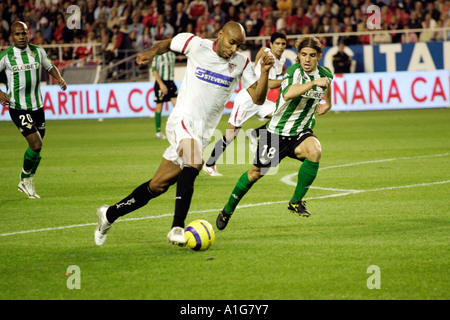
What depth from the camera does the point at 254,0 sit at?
25.1 meters

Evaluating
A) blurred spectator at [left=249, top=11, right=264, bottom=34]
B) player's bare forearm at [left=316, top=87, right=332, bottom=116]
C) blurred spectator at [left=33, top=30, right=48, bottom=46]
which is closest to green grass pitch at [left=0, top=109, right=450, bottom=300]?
player's bare forearm at [left=316, top=87, right=332, bottom=116]

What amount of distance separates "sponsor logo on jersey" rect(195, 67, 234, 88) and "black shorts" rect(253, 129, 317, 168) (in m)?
1.05

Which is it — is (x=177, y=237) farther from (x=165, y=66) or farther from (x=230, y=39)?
(x=165, y=66)

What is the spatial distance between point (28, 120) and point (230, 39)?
4.20m

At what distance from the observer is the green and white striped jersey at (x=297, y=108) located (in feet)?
22.8

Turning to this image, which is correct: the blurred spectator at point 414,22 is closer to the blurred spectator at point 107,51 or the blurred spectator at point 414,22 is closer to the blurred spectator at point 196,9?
the blurred spectator at point 196,9

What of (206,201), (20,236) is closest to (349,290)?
(20,236)

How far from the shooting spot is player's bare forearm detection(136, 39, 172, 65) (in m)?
5.75

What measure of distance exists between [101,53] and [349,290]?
2110 cm

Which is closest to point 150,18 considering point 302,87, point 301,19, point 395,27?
point 301,19

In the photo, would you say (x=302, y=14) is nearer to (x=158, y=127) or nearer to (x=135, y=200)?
(x=158, y=127)

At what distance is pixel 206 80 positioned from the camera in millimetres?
6023

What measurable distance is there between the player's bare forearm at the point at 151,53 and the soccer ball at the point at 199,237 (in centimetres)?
138

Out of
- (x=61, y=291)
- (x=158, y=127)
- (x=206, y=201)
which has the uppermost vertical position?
(x=61, y=291)
